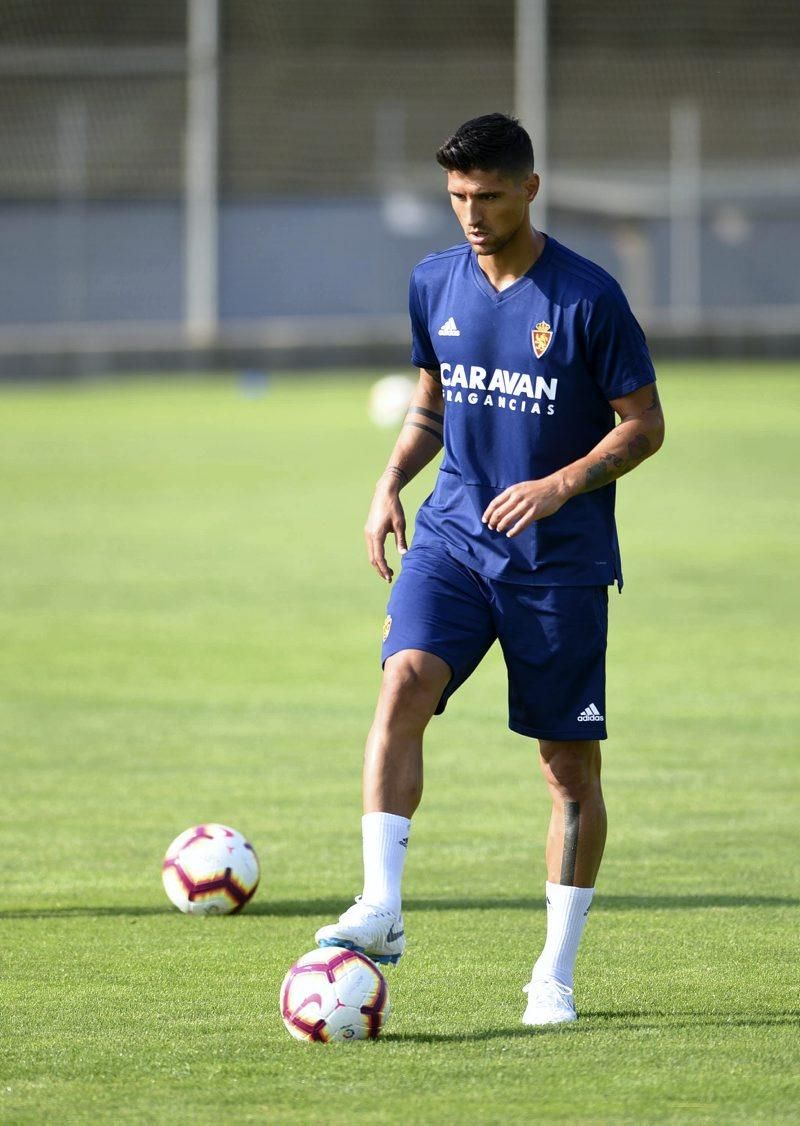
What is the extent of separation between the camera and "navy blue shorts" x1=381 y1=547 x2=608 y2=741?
5277mm

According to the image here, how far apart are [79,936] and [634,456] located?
94.1 inches

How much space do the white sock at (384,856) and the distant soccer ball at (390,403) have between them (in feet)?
74.7

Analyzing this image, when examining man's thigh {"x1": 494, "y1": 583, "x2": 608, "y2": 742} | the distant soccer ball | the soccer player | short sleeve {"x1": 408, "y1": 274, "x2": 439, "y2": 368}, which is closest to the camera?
the soccer player

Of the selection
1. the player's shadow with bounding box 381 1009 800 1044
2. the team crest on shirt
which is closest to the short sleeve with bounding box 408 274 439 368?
the team crest on shirt

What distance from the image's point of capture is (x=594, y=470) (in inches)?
205

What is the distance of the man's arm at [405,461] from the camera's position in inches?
224

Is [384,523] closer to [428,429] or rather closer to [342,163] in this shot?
[428,429]

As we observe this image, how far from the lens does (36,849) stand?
7645 mm

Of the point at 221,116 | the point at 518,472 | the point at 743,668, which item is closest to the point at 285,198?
the point at 221,116

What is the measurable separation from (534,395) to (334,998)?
1.65 meters

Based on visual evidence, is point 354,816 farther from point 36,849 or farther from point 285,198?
point 285,198

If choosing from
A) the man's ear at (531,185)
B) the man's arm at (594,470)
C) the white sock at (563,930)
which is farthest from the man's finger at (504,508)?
the white sock at (563,930)

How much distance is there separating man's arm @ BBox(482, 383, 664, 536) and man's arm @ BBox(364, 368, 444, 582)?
0.48 metres

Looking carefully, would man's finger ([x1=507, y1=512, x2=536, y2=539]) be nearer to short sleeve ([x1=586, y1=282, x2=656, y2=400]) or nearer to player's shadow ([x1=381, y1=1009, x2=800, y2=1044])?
short sleeve ([x1=586, y1=282, x2=656, y2=400])
